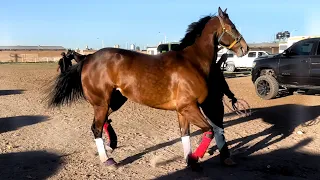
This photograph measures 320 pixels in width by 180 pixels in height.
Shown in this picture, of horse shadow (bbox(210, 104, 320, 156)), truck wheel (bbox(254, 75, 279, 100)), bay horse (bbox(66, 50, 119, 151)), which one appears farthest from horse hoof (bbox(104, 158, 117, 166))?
truck wheel (bbox(254, 75, 279, 100))

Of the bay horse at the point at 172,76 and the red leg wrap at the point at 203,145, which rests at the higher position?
the bay horse at the point at 172,76

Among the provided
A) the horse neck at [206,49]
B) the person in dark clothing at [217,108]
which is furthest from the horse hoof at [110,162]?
the horse neck at [206,49]

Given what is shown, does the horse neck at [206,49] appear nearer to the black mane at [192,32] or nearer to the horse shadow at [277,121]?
the black mane at [192,32]

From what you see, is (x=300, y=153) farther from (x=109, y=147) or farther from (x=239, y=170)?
(x=109, y=147)

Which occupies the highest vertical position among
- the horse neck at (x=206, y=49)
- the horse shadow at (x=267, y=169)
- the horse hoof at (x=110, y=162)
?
the horse neck at (x=206, y=49)

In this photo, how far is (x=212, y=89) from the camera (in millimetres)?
5801

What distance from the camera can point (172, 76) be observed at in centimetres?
548

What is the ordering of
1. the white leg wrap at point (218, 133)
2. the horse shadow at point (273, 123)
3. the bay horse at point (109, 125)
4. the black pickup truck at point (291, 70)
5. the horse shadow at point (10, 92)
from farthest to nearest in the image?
the horse shadow at point (10, 92) → the black pickup truck at point (291, 70) → the horse shadow at point (273, 123) → the bay horse at point (109, 125) → the white leg wrap at point (218, 133)

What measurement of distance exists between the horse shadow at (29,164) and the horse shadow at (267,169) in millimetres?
1719

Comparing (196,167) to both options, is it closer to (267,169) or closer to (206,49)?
(267,169)

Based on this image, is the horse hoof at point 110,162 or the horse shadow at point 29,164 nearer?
the horse shadow at point 29,164

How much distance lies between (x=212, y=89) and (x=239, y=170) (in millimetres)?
1324

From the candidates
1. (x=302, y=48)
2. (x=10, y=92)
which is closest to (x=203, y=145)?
(x=302, y=48)

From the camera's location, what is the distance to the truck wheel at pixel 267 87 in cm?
1316
